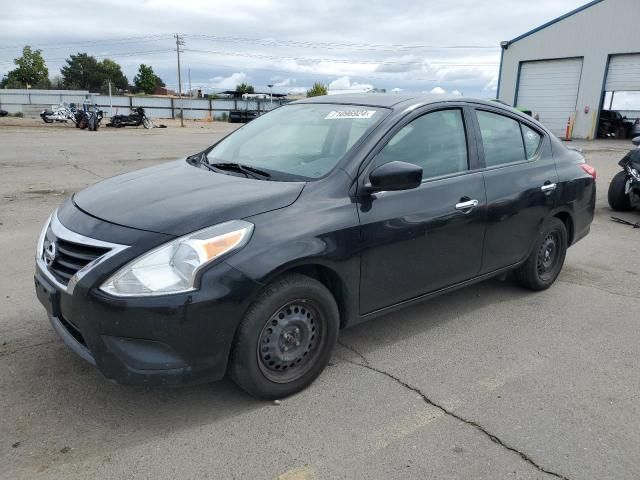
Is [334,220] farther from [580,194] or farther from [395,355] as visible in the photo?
[580,194]

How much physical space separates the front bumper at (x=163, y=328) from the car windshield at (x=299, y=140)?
950 millimetres

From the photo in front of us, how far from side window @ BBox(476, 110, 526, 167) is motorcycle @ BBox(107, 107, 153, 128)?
3333 cm

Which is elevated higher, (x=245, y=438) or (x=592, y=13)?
(x=592, y=13)

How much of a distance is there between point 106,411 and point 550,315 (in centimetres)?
336

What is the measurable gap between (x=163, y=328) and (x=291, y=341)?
0.75 metres

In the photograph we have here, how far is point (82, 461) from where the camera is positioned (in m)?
2.47

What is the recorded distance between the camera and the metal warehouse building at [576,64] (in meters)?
27.4

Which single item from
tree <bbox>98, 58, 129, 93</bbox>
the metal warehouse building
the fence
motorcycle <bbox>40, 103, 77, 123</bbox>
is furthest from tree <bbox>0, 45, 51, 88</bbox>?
the metal warehouse building

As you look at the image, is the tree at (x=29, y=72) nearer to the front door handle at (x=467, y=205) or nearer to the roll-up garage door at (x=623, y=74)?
the roll-up garage door at (x=623, y=74)

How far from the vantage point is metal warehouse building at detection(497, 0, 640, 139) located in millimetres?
27375

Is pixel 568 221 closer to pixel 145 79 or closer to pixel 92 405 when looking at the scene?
pixel 92 405

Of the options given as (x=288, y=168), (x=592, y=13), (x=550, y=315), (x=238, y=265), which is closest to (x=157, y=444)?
(x=238, y=265)

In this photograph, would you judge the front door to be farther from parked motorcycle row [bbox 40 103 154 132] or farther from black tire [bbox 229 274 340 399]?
parked motorcycle row [bbox 40 103 154 132]

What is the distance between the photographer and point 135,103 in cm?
5459
